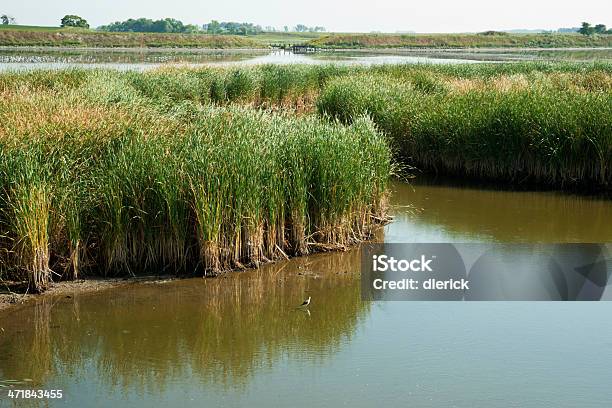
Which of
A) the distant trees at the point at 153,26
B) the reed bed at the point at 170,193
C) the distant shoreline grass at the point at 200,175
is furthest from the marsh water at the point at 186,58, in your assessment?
the distant trees at the point at 153,26

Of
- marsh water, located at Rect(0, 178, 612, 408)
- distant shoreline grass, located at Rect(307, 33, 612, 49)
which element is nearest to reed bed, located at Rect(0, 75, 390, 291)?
marsh water, located at Rect(0, 178, 612, 408)

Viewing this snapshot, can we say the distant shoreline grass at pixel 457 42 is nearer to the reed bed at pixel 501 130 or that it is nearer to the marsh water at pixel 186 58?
the marsh water at pixel 186 58

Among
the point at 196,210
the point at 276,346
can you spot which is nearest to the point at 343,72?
the point at 196,210

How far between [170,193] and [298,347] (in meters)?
2.89

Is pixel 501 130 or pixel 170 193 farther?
pixel 501 130

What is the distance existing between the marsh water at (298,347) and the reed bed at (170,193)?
50 cm

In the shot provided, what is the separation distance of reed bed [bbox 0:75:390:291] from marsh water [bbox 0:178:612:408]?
0.50 m

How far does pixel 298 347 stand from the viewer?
26.8 ft

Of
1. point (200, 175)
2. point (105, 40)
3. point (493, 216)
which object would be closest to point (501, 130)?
point (493, 216)

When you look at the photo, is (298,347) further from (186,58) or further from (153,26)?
(153,26)

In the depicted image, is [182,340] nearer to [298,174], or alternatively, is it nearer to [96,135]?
[298,174]

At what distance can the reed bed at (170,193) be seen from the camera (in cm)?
942

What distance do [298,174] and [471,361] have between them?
A: 4.08 metres

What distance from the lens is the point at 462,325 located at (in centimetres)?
870
